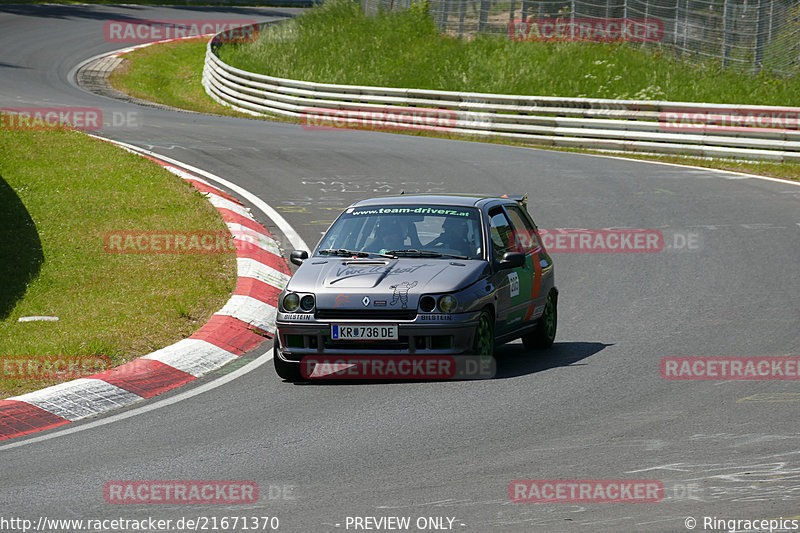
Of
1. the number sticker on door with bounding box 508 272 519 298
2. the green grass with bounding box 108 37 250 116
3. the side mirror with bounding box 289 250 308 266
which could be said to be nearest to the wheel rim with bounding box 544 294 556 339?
the number sticker on door with bounding box 508 272 519 298

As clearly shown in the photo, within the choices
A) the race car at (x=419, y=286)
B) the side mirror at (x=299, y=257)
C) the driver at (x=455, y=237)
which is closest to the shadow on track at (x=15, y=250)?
the side mirror at (x=299, y=257)

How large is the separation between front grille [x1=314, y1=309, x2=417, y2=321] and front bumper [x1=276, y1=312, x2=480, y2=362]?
3cm

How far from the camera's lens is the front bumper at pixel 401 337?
29.7ft

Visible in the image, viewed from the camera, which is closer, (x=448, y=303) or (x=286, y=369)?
(x=448, y=303)

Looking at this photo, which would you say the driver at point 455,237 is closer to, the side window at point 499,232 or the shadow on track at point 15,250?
the side window at point 499,232

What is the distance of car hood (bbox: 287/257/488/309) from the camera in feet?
30.1

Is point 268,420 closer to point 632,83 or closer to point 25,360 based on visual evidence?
point 25,360

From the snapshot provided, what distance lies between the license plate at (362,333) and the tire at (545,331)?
2041 millimetres

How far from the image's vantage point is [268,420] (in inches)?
320

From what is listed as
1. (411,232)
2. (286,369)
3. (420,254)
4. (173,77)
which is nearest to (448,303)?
(420,254)

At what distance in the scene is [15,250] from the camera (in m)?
13.8

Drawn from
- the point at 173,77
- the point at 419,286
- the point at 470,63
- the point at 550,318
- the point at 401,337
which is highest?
the point at 419,286

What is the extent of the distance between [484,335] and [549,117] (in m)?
18.6

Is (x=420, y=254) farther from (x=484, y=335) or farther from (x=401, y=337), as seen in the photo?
(x=401, y=337)
